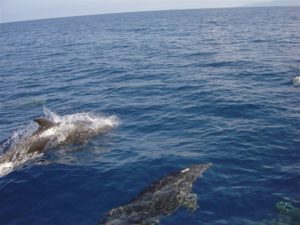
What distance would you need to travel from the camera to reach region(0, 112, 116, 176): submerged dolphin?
16.7m

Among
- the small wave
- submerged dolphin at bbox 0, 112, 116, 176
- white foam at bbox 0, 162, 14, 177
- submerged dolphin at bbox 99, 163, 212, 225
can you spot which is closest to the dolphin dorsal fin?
submerged dolphin at bbox 0, 112, 116, 176

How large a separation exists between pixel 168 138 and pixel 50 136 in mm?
5578

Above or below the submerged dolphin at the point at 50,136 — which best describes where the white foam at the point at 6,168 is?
below

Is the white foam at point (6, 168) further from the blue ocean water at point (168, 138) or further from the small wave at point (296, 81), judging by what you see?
the small wave at point (296, 81)

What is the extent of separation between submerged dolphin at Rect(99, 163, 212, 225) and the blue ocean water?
340 millimetres

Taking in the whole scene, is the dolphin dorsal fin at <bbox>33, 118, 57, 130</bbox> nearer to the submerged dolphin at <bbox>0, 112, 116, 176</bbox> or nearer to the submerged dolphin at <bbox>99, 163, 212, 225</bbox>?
the submerged dolphin at <bbox>0, 112, 116, 176</bbox>

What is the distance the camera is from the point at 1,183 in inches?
585

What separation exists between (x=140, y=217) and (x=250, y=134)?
26.0 ft

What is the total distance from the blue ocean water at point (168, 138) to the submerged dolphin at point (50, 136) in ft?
2.16

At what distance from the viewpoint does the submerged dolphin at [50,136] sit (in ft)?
54.9

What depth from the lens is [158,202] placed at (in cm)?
1215

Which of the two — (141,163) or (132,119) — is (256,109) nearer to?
(132,119)

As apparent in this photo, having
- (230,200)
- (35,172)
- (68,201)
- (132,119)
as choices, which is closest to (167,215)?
(230,200)

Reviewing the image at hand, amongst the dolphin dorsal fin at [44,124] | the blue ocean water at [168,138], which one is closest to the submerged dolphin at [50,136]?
the dolphin dorsal fin at [44,124]
